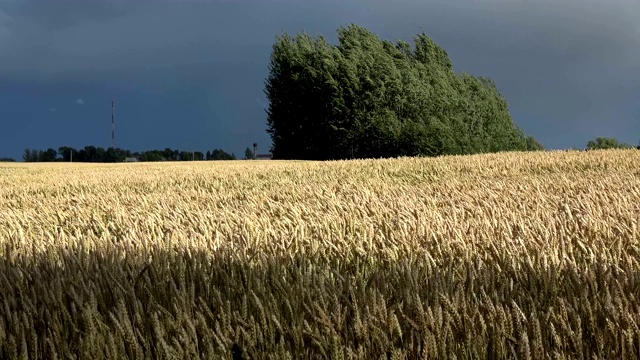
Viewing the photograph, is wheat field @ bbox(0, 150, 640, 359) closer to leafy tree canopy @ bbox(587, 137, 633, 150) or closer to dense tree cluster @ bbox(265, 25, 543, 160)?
dense tree cluster @ bbox(265, 25, 543, 160)

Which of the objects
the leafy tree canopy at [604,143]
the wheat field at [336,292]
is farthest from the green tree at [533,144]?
the wheat field at [336,292]

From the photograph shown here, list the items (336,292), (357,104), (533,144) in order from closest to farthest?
(336,292)
(357,104)
(533,144)

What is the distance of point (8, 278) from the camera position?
2840 mm

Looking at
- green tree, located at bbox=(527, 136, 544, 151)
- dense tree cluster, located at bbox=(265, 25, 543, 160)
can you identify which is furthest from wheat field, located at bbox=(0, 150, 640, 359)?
green tree, located at bbox=(527, 136, 544, 151)

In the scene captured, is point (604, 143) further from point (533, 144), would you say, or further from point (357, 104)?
point (357, 104)

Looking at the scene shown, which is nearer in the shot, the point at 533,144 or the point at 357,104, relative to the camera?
the point at 357,104

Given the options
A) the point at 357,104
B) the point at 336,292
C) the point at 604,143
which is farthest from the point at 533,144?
the point at 336,292

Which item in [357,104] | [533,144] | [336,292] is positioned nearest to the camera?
[336,292]

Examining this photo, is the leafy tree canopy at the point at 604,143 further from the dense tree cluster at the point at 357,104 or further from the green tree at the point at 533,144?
the dense tree cluster at the point at 357,104

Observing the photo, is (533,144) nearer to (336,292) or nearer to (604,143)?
(604,143)

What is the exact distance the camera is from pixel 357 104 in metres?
31.0

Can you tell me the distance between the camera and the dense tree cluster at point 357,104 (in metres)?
30.8

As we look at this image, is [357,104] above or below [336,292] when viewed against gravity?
above

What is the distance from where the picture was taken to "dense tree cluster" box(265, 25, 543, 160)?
30.8 metres
